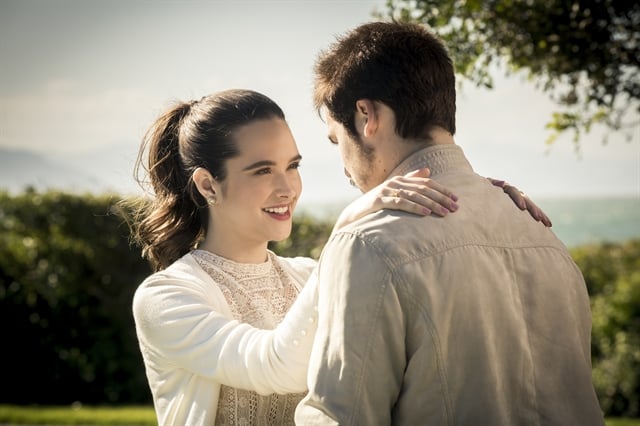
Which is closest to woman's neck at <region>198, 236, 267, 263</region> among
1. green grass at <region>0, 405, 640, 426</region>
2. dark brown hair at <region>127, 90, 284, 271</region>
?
dark brown hair at <region>127, 90, 284, 271</region>

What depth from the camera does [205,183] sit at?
3082 millimetres

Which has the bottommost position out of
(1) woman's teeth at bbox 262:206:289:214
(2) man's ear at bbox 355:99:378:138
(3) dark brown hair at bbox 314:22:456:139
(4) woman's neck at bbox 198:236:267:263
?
(4) woman's neck at bbox 198:236:267:263

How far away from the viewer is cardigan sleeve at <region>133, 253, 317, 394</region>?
238 centimetres

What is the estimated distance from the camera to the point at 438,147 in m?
2.34

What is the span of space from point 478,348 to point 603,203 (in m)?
138

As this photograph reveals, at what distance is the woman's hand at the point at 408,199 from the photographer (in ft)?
6.94

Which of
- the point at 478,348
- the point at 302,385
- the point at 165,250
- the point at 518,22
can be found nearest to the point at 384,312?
the point at 478,348

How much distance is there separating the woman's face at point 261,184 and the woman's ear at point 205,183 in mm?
32

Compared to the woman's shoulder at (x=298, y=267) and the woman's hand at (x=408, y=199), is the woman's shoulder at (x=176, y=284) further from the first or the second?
the woman's hand at (x=408, y=199)

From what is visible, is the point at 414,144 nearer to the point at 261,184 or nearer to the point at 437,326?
the point at 437,326

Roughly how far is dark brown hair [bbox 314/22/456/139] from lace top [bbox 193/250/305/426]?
2.95 ft

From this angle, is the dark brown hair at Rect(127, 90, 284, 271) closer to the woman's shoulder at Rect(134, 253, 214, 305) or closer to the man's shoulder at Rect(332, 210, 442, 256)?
the woman's shoulder at Rect(134, 253, 214, 305)

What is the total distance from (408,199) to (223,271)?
113cm

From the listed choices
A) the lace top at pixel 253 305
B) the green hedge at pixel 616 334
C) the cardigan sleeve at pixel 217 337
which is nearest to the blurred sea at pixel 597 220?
the green hedge at pixel 616 334
